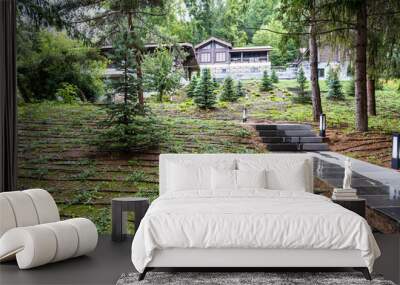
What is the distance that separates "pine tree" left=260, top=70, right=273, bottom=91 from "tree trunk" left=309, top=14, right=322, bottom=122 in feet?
1.67

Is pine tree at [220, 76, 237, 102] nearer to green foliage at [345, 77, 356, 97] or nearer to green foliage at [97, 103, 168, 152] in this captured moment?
green foliage at [97, 103, 168, 152]

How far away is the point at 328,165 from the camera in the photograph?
7266 mm

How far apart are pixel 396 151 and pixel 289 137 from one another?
1271 mm

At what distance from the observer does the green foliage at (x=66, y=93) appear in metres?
7.48

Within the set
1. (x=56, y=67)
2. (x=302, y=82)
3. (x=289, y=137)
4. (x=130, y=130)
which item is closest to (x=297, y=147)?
(x=289, y=137)

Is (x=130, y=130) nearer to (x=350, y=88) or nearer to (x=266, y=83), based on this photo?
(x=266, y=83)

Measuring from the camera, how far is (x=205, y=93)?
744cm

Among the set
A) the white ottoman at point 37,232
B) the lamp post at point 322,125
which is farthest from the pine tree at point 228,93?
the white ottoman at point 37,232

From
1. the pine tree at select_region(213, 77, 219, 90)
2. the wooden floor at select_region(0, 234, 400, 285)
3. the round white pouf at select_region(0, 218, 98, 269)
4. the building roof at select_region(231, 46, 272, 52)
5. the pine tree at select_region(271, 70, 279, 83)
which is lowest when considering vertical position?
the wooden floor at select_region(0, 234, 400, 285)

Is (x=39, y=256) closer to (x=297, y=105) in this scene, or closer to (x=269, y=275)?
(x=269, y=275)

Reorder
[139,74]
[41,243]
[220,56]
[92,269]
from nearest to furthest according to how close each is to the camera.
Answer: [41,243] → [92,269] → [139,74] → [220,56]

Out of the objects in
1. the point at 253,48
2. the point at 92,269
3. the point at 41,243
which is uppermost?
the point at 253,48

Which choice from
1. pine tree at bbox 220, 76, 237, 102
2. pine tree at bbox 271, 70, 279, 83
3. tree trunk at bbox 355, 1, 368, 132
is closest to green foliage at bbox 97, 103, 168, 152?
pine tree at bbox 220, 76, 237, 102

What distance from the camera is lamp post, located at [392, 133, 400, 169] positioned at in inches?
280
